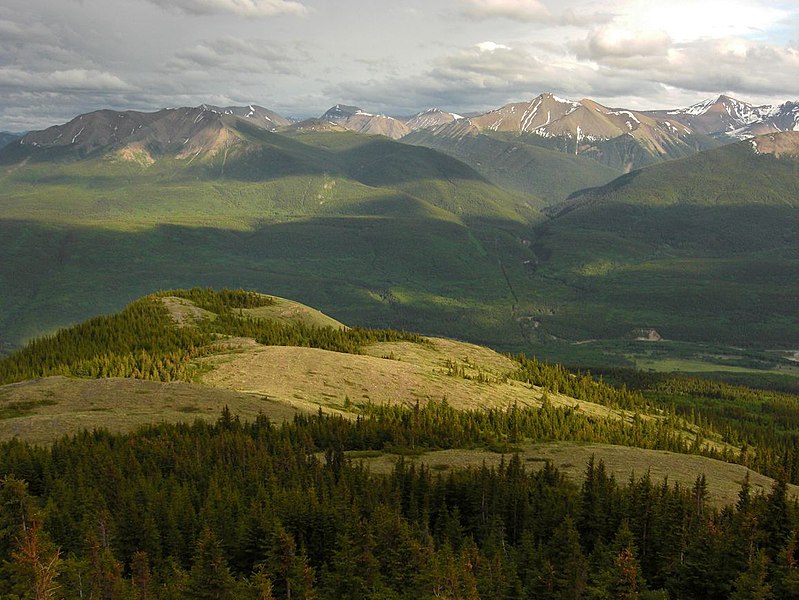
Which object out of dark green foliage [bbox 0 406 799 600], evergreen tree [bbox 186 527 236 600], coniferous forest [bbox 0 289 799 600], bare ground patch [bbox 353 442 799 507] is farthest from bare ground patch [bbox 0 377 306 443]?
evergreen tree [bbox 186 527 236 600]

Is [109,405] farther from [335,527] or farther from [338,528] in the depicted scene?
[338,528]

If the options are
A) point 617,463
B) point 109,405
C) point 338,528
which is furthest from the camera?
point 109,405

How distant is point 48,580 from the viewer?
56.0 meters

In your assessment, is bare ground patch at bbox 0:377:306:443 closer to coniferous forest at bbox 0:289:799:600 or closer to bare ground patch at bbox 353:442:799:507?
coniferous forest at bbox 0:289:799:600

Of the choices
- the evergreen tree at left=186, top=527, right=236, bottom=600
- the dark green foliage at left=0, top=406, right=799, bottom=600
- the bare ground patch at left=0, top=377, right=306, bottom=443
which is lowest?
the bare ground patch at left=0, top=377, right=306, bottom=443

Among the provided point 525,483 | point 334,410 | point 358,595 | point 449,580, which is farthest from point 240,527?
point 334,410

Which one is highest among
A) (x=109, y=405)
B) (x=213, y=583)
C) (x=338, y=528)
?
(x=213, y=583)

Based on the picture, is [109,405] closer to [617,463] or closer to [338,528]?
[338,528]

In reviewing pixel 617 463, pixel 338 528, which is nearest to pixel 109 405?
Result: pixel 338 528

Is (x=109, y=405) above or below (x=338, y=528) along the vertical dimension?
below

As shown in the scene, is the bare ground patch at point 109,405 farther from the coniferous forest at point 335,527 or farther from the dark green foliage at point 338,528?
the dark green foliage at point 338,528

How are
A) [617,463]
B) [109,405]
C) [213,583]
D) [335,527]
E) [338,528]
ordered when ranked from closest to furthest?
1. [213,583]
2. [338,528]
3. [335,527]
4. [617,463]
5. [109,405]

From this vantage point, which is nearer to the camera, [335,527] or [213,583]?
[213,583]

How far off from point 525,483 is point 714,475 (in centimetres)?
4848
